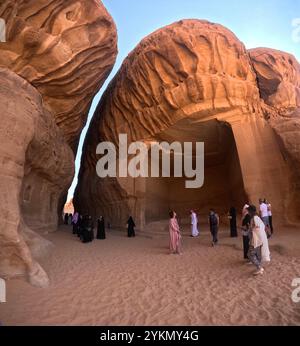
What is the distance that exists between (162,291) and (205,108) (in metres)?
8.05

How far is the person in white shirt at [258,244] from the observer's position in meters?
4.92

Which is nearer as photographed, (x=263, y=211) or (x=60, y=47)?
(x=263, y=211)

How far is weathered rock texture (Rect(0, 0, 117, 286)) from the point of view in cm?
561

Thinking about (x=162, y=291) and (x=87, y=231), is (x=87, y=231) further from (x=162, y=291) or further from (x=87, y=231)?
(x=162, y=291)

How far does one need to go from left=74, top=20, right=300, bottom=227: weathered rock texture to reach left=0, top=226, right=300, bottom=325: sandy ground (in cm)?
376

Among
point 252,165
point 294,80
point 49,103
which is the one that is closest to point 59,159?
point 49,103

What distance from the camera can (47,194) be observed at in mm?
10852

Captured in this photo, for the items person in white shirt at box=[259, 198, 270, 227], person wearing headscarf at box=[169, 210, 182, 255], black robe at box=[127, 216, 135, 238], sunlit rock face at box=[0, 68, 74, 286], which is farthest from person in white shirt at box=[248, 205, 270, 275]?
black robe at box=[127, 216, 135, 238]

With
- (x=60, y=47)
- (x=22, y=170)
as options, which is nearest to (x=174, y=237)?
(x=22, y=170)

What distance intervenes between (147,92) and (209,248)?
7.36 metres

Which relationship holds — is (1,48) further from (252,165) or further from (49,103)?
(252,165)

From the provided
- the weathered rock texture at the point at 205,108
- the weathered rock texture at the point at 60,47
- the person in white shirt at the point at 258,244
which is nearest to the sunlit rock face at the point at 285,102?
the weathered rock texture at the point at 205,108

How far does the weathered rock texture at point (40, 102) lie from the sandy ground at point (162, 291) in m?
0.75

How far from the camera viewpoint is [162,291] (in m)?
4.91
